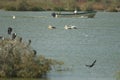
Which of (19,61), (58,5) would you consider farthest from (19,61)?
(58,5)

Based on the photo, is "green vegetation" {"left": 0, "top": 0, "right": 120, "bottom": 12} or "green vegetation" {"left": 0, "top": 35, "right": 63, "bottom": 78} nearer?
"green vegetation" {"left": 0, "top": 35, "right": 63, "bottom": 78}

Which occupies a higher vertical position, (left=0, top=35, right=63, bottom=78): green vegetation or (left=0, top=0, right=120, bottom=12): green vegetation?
(left=0, top=35, right=63, bottom=78): green vegetation

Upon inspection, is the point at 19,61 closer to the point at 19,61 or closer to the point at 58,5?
the point at 19,61

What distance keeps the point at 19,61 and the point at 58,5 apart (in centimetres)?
10084

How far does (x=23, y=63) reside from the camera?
26.4 m

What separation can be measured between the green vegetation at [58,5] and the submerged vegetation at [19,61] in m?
91.9

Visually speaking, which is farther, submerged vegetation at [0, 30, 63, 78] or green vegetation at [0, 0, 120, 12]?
green vegetation at [0, 0, 120, 12]

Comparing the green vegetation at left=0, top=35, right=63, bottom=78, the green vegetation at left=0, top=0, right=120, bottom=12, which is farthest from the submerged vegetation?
the green vegetation at left=0, top=0, right=120, bottom=12

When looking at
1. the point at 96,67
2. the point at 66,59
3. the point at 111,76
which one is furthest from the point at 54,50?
the point at 111,76

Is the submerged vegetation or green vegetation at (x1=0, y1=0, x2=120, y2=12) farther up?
the submerged vegetation

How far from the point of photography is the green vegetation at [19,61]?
26.4 meters

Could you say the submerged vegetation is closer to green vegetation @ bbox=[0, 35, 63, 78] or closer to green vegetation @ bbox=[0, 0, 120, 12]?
green vegetation @ bbox=[0, 35, 63, 78]

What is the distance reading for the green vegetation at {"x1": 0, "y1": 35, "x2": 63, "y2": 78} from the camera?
26375 millimetres

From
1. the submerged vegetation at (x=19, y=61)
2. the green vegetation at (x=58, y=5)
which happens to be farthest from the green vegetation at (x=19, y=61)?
the green vegetation at (x=58, y=5)
